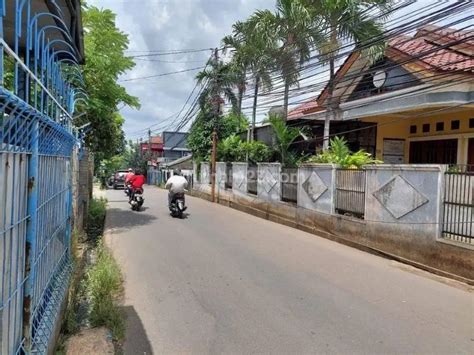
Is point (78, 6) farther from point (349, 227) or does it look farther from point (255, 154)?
point (255, 154)

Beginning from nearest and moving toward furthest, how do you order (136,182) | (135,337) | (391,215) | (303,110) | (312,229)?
(135,337) → (391,215) → (312,229) → (136,182) → (303,110)

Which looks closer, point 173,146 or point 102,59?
point 102,59

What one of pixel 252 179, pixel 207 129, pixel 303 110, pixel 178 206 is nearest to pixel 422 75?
pixel 303 110

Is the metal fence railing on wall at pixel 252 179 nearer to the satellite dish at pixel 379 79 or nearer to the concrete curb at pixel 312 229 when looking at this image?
the concrete curb at pixel 312 229

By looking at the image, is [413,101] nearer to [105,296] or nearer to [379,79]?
[379,79]

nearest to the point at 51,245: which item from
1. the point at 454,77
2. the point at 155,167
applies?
the point at 454,77

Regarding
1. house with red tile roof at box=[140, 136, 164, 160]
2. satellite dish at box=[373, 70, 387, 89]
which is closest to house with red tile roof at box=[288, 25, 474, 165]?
satellite dish at box=[373, 70, 387, 89]

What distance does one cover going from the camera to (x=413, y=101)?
11.9m

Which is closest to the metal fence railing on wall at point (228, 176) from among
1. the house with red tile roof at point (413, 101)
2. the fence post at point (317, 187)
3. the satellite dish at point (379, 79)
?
the house with red tile roof at point (413, 101)

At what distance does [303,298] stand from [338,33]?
10657 mm

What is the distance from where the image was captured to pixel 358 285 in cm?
605

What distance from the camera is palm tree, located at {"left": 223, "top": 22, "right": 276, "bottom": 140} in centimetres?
1606

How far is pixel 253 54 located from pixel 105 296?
14479mm

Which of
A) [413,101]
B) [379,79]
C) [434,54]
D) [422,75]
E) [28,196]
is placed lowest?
[28,196]
